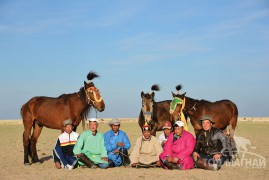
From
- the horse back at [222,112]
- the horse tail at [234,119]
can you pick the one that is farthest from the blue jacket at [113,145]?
the horse tail at [234,119]

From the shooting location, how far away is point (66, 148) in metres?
10.6

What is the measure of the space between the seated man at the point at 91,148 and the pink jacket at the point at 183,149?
1.59 m

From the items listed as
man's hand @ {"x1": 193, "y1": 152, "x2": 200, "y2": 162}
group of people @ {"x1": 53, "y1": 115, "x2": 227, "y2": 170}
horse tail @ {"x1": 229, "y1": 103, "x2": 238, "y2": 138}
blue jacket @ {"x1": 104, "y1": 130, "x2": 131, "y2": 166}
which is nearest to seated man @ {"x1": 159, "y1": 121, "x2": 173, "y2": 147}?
group of people @ {"x1": 53, "y1": 115, "x2": 227, "y2": 170}

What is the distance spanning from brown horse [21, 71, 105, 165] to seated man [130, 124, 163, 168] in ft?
6.37

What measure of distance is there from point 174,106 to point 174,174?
3.69 meters

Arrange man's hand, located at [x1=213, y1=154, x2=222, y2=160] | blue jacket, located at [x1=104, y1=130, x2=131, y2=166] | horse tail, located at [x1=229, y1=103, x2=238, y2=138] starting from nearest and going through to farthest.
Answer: man's hand, located at [x1=213, y1=154, x2=222, y2=160], blue jacket, located at [x1=104, y1=130, x2=131, y2=166], horse tail, located at [x1=229, y1=103, x2=238, y2=138]

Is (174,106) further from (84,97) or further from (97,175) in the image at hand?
(97,175)

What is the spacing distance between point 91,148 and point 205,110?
437cm

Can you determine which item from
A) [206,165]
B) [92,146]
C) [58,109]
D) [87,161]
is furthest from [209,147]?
[58,109]

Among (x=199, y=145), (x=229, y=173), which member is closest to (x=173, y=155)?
(x=199, y=145)

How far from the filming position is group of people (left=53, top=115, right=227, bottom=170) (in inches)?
377

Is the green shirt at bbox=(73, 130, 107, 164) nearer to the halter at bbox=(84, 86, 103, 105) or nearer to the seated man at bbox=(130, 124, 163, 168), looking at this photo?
the seated man at bbox=(130, 124, 163, 168)

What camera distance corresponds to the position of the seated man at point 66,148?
10.3m

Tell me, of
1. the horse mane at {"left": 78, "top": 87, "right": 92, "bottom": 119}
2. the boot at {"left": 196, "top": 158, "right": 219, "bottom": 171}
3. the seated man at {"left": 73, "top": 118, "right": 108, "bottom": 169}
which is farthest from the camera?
the horse mane at {"left": 78, "top": 87, "right": 92, "bottom": 119}
